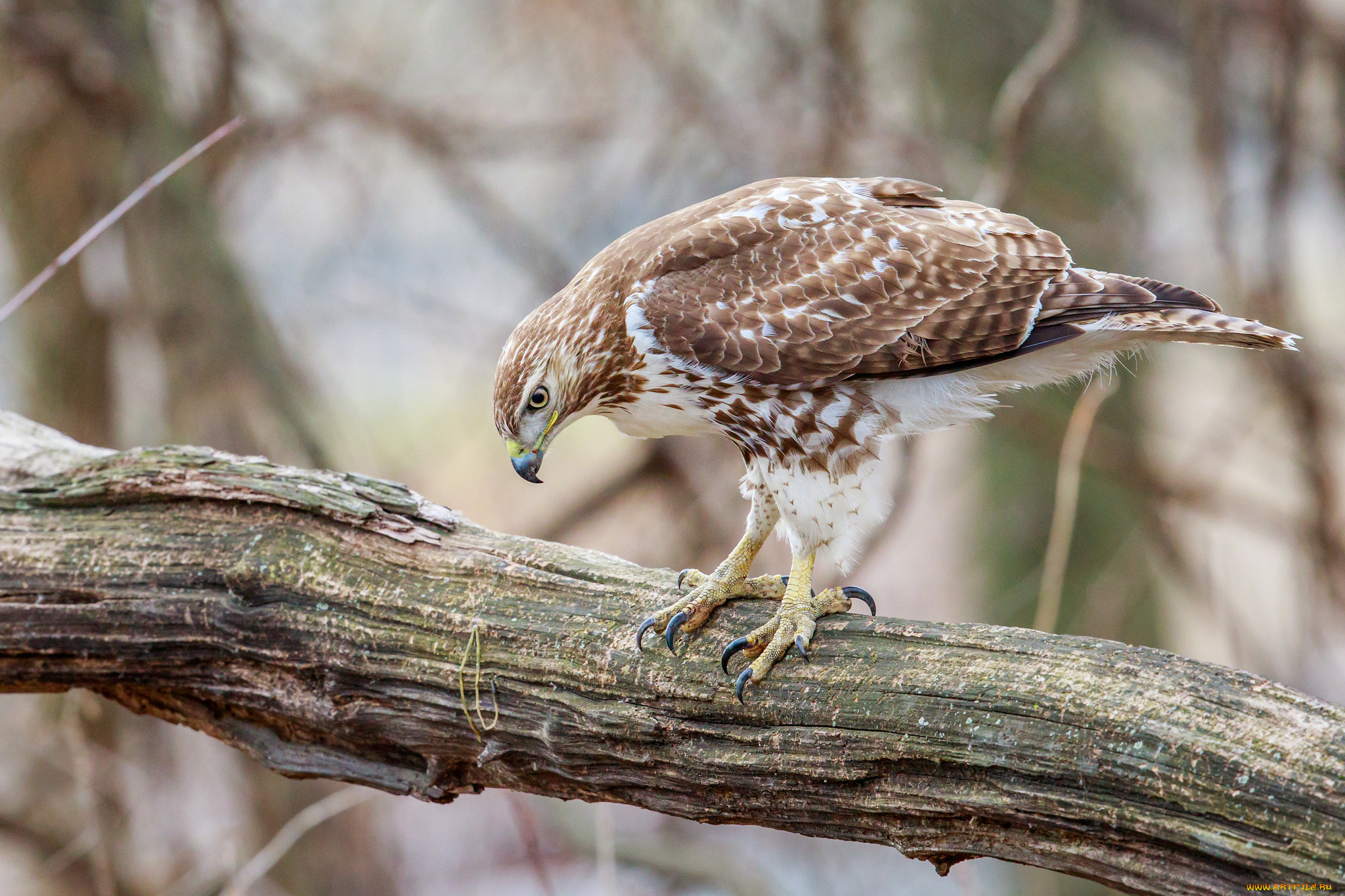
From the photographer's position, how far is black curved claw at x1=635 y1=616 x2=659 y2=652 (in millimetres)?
2537

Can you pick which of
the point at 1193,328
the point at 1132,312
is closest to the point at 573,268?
the point at 1132,312

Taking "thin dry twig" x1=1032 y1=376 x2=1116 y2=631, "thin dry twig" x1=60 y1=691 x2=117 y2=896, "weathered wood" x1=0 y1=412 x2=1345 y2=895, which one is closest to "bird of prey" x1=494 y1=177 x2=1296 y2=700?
"weathered wood" x1=0 y1=412 x2=1345 y2=895

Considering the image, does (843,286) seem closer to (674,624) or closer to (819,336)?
(819,336)

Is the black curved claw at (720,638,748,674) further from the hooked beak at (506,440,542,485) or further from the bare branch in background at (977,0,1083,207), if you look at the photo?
the bare branch in background at (977,0,1083,207)

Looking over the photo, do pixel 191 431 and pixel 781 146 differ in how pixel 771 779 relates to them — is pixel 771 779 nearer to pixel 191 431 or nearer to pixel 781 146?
pixel 191 431

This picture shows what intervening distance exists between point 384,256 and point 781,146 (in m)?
2.76

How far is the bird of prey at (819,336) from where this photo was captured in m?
2.62

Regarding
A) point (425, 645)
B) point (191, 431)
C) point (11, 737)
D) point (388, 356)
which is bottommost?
point (425, 645)

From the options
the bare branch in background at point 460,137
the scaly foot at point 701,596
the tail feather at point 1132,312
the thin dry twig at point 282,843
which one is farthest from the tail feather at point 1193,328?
the bare branch in background at point 460,137

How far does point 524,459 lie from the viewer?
305 cm

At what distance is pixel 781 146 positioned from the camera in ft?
19.5

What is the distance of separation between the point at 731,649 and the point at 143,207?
329 centimetres

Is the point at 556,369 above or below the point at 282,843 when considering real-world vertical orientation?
above

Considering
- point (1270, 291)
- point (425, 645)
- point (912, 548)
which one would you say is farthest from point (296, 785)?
point (912, 548)
